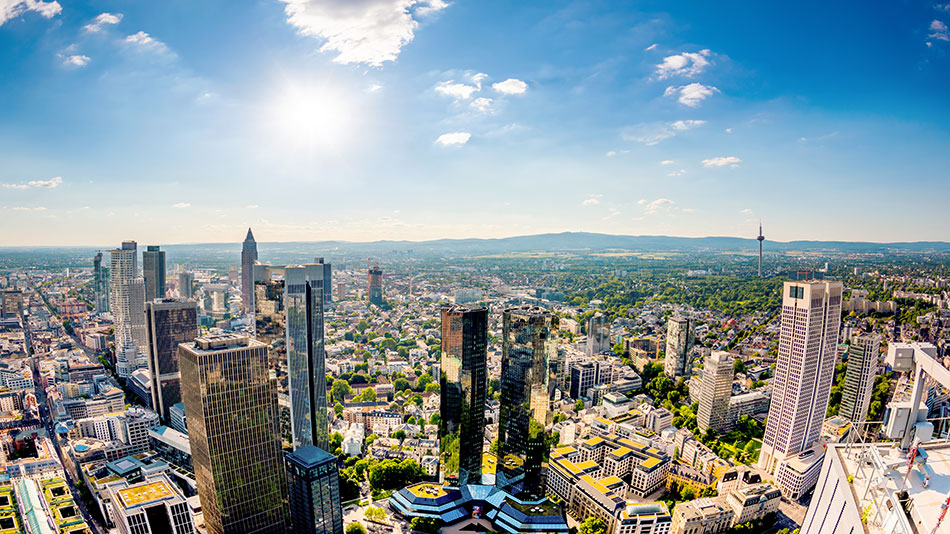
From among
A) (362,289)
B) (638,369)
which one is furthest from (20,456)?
(362,289)

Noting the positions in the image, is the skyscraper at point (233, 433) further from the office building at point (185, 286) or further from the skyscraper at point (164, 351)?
the office building at point (185, 286)

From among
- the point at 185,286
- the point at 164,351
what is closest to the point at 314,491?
the point at 164,351

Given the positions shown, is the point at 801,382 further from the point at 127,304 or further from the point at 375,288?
the point at 375,288

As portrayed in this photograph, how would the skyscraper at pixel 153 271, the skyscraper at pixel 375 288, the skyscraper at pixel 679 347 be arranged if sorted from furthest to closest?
1. the skyscraper at pixel 375 288
2. the skyscraper at pixel 153 271
3. the skyscraper at pixel 679 347

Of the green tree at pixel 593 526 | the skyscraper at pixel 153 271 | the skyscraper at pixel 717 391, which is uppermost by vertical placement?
the skyscraper at pixel 153 271

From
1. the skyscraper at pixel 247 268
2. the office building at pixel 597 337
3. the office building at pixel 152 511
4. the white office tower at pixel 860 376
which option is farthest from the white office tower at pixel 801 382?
the skyscraper at pixel 247 268

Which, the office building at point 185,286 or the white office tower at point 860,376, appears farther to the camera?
the office building at point 185,286

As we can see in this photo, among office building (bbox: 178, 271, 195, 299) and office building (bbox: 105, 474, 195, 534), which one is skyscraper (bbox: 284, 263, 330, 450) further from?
office building (bbox: 178, 271, 195, 299)
